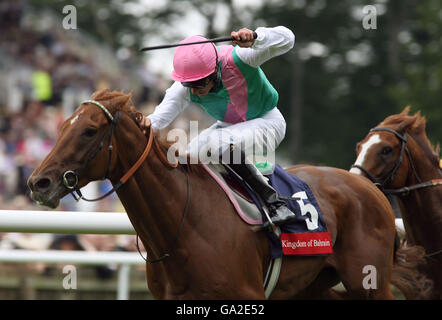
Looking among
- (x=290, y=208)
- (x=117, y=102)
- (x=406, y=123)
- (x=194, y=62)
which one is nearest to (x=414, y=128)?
(x=406, y=123)

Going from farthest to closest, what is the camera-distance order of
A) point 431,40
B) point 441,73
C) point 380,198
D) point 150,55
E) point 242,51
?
1. point 431,40
2. point 150,55
3. point 441,73
4. point 380,198
5. point 242,51

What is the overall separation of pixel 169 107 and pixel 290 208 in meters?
0.88

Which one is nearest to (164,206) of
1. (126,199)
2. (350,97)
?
(126,199)

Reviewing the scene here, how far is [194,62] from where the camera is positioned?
3547mm

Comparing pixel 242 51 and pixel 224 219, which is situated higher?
pixel 242 51

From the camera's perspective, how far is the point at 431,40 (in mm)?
21188

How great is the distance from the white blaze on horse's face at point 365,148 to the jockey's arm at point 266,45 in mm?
1336

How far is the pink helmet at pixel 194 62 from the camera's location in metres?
3.55

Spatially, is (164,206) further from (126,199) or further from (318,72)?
(318,72)

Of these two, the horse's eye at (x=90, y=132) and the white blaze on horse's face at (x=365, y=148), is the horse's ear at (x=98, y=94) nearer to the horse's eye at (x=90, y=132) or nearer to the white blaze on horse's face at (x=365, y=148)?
the horse's eye at (x=90, y=132)

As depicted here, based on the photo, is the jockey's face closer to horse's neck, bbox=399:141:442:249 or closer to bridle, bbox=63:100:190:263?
bridle, bbox=63:100:190:263

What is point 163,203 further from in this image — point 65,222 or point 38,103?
point 38,103

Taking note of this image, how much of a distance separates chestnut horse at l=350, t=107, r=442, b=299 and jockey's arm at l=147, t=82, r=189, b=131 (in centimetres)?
143
